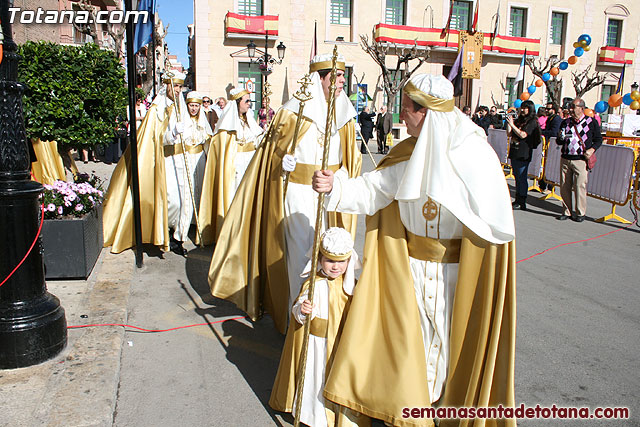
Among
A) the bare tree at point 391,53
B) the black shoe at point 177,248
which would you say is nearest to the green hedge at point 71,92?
the black shoe at point 177,248

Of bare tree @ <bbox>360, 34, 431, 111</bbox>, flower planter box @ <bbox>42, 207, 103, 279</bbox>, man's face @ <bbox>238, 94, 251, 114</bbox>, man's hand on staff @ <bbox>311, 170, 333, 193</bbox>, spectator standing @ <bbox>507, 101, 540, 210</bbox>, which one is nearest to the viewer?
man's hand on staff @ <bbox>311, 170, 333, 193</bbox>

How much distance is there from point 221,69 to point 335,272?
28.0 meters

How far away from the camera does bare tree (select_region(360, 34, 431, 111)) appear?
27.5m

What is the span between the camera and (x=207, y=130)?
7012mm

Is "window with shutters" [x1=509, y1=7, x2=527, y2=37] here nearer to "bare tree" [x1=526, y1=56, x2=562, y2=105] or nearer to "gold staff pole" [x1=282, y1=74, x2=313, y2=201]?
"bare tree" [x1=526, y1=56, x2=562, y2=105]

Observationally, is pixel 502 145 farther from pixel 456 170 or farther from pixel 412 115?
pixel 456 170

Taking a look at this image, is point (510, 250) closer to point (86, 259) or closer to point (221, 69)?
point (86, 259)

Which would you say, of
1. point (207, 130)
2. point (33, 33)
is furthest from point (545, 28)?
point (207, 130)

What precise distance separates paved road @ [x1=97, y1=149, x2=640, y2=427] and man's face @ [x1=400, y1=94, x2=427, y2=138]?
1.79 metres

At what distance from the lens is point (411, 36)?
1220 inches

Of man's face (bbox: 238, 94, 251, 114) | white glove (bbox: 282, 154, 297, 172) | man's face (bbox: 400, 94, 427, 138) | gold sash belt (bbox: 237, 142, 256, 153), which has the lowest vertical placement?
gold sash belt (bbox: 237, 142, 256, 153)

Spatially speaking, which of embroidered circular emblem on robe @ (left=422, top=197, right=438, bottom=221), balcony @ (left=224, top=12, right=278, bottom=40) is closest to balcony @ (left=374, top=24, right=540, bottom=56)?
balcony @ (left=224, top=12, right=278, bottom=40)

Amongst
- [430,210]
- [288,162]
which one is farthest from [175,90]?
[430,210]

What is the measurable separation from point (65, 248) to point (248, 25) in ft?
83.0
